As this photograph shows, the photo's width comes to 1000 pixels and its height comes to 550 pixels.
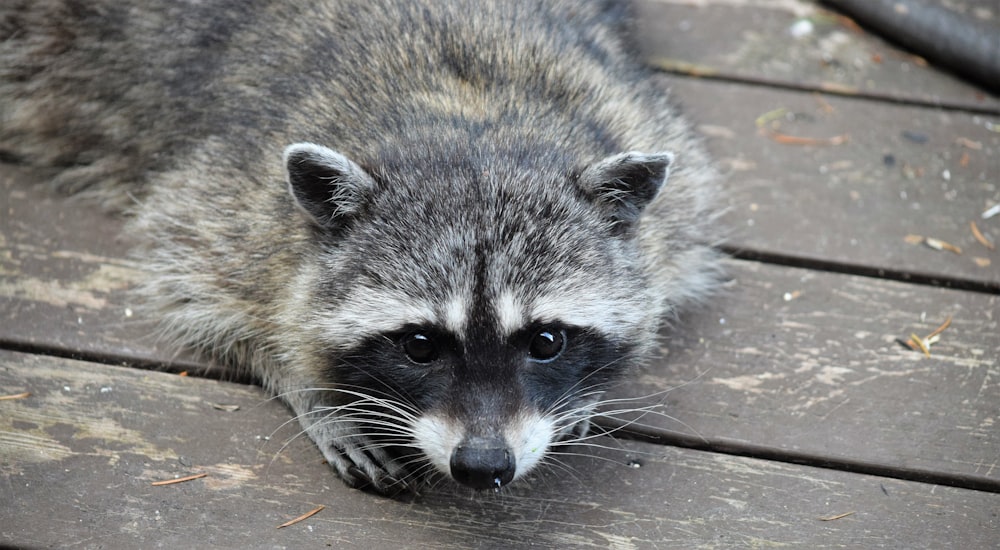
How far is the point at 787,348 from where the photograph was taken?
300 centimetres

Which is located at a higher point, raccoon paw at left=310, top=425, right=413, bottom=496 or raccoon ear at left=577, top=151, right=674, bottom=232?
raccoon ear at left=577, top=151, right=674, bottom=232

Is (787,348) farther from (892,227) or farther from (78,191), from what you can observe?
(78,191)

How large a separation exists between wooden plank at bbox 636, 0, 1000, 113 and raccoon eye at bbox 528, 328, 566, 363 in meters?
1.97

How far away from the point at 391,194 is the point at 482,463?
705mm

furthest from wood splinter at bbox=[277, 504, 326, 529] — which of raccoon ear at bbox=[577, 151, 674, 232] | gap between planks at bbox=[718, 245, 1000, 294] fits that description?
gap between planks at bbox=[718, 245, 1000, 294]

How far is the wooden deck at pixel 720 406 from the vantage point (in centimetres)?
246

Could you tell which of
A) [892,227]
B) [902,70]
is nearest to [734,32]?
[902,70]

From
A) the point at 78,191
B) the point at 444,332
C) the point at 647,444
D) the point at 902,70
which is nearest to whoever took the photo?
the point at 444,332

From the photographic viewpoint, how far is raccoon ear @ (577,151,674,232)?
2.51 meters

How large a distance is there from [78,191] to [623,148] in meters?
1.81

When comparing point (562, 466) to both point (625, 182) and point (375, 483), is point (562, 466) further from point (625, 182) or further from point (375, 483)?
point (625, 182)

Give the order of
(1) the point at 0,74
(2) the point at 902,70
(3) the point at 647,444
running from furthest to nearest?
(2) the point at 902,70 → (1) the point at 0,74 → (3) the point at 647,444

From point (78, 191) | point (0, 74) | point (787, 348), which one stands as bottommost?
point (787, 348)

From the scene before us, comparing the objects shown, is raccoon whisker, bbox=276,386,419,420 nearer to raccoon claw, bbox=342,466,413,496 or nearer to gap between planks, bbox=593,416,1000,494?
raccoon claw, bbox=342,466,413,496
